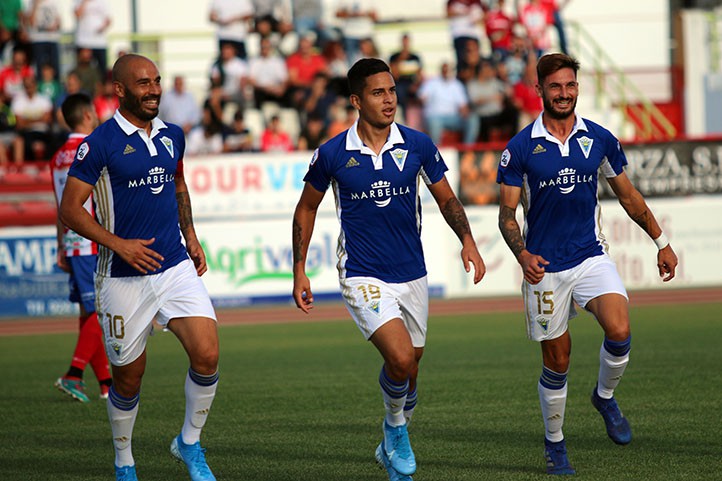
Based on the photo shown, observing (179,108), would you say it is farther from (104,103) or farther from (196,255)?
(196,255)

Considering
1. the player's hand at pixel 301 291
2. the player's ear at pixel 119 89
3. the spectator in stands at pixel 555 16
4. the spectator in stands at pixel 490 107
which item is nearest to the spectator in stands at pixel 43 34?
the spectator in stands at pixel 490 107

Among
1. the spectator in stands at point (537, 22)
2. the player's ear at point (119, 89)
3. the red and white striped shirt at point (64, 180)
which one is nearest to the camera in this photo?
the player's ear at point (119, 89)

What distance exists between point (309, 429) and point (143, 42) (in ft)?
63.1

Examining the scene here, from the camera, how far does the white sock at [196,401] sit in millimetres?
6707

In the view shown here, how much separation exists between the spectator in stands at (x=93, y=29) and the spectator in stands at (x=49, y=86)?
751 millimetres

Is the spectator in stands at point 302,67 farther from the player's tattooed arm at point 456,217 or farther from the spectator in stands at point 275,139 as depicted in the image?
the player's tattooed arm at point 456,217

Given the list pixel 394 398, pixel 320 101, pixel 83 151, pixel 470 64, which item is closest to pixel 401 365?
pixel 394 398

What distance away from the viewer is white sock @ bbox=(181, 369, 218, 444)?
6707mm

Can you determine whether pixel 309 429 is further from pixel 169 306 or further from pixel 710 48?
pixel 710 48

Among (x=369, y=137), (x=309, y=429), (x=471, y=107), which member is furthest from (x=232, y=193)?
(x=369, y=137)

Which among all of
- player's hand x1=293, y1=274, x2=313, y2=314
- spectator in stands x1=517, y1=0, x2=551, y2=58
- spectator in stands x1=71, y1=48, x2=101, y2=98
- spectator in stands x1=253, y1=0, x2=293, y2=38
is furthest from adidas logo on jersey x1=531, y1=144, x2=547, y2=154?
spectator in stands x1=517, y1=0, x2=551, y2=58

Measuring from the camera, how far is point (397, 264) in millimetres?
6871

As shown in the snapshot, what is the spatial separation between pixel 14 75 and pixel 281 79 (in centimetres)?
479

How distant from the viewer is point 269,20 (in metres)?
22.8
